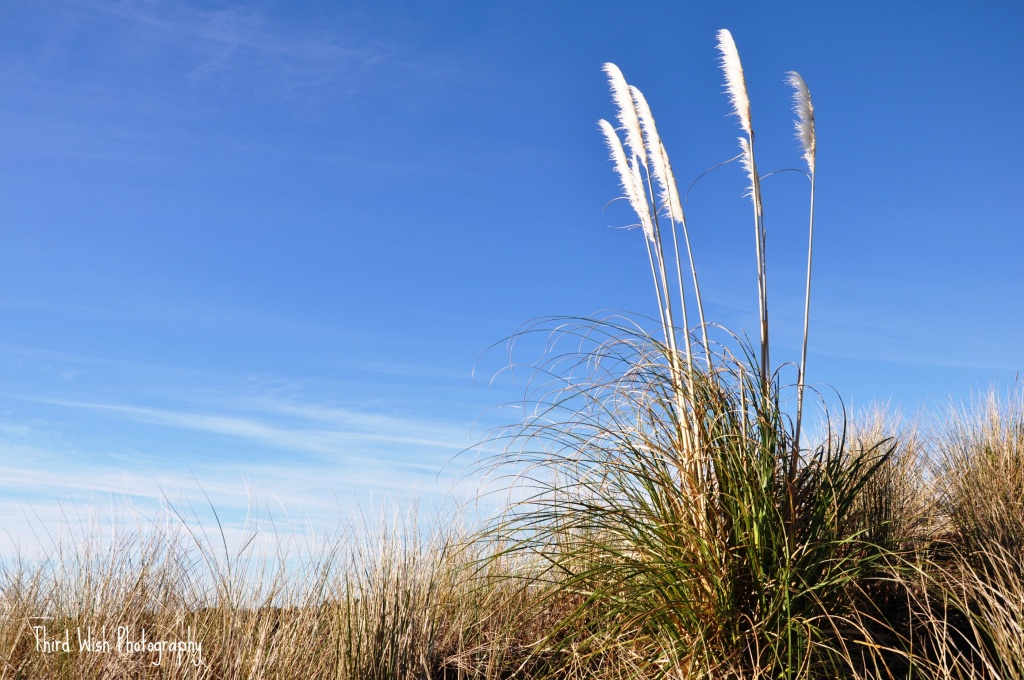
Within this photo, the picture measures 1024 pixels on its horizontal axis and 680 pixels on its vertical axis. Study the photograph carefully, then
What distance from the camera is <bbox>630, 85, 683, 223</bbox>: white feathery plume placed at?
3.10m

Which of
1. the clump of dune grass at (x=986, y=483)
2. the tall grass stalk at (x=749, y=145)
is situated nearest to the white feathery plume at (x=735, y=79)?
the tall grass stalk at (x=749, y=145)

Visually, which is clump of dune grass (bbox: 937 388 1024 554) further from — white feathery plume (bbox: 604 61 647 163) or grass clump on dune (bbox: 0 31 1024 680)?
white feathery plume (bbox: 604 61 647 163)

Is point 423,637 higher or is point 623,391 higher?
point 623,391

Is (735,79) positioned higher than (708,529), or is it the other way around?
(735,79)

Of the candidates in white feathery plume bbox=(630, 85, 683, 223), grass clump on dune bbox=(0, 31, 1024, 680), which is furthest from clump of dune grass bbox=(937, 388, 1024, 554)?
white feathery plume bbox=(630, 85, 683, 223)

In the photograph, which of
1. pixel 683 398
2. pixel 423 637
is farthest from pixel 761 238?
pixel 423 637

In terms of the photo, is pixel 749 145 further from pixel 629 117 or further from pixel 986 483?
pixel 986 483

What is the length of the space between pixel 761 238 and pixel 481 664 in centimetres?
214

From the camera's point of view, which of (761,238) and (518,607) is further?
(518,607)

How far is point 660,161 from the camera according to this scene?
123 inches

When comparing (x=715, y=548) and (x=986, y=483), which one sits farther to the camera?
(x=986, y=483)

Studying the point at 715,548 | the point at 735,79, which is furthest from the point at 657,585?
the point at 735,79

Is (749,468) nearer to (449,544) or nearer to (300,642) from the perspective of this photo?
(449,544)

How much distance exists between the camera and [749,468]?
8.66ft
